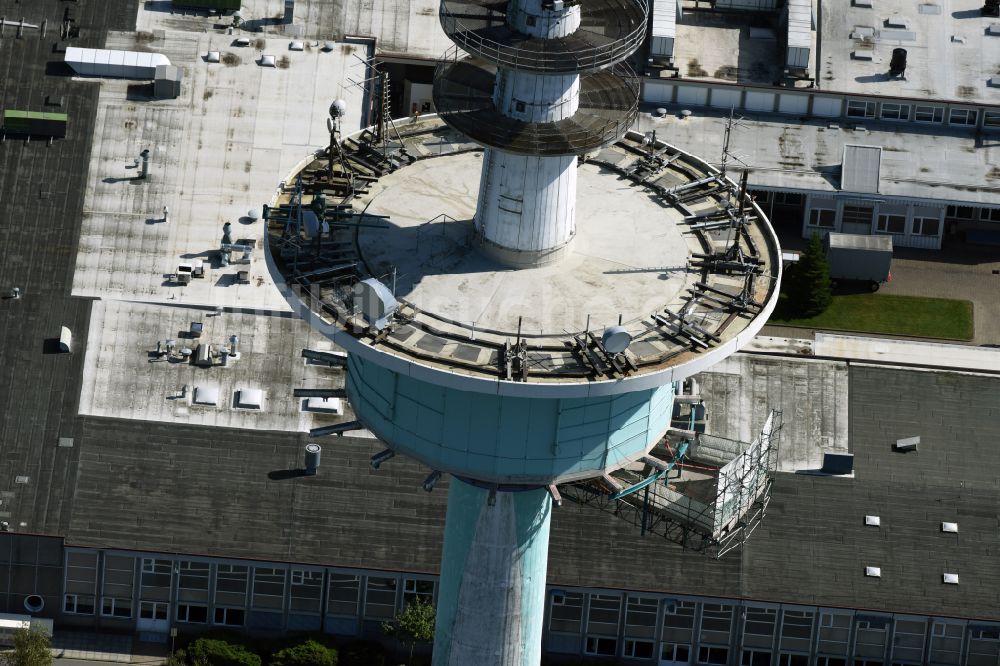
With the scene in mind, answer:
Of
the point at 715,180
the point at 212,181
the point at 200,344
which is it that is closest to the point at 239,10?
the point at 212,181

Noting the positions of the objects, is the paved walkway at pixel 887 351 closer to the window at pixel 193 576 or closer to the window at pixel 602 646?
the window at pixel 602 646

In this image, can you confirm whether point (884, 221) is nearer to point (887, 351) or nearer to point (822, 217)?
point (822, 217)

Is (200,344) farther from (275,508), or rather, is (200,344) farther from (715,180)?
(715,180)

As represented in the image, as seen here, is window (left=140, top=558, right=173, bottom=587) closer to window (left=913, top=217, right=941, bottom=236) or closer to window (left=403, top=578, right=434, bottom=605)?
window (left=403, top=578, right=434, bottom=605)

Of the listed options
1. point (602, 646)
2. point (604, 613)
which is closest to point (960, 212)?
point (604, 613)

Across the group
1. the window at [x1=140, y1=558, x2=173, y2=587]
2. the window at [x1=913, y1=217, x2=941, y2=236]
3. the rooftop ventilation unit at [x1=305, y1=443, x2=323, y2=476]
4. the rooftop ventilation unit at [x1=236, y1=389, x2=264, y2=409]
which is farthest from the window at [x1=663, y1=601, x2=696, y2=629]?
the window at [x1=913, y1=217, x2=941, y2=236]
